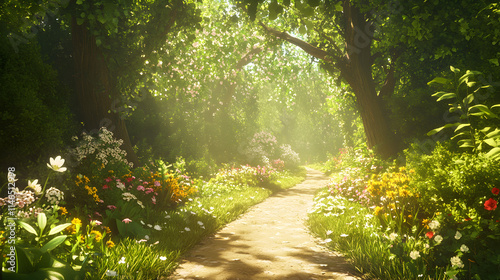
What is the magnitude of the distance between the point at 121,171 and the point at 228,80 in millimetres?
12644

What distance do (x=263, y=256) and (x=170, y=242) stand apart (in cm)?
143

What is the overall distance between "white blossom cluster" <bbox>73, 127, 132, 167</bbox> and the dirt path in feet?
9.62

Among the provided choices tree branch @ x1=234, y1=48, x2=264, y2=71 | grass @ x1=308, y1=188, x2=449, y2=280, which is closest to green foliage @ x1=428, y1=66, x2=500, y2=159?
grass @ x1=308, y1=188, x2=449, y2=280

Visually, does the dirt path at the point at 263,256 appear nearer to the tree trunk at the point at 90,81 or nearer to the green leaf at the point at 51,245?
the green leaf at the point at 51,245

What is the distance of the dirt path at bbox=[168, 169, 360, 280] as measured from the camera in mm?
3912

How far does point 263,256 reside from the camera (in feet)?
15.3

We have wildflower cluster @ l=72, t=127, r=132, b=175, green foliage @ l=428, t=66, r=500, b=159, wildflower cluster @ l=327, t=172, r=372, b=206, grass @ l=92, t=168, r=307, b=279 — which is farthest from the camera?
wildflower cluster @ l=327, t=172, r=372, b=206

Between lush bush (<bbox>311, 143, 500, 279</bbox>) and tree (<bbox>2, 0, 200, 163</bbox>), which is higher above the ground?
tree (<bbox>2, 0, 200, 163</bbox>)

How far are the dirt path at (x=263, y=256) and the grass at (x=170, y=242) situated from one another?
0.17 metres

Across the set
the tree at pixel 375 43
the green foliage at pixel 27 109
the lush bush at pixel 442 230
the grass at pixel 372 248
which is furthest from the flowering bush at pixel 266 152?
the green foliage at pixel 27 109

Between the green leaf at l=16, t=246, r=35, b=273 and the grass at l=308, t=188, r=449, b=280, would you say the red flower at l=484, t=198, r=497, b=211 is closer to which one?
the grass at l=308, t=188, r=449, b=280

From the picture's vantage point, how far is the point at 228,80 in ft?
61.2

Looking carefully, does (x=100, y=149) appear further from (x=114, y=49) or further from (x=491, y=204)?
(x=491, y=204)

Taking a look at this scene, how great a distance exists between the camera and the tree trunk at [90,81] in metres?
7.79
